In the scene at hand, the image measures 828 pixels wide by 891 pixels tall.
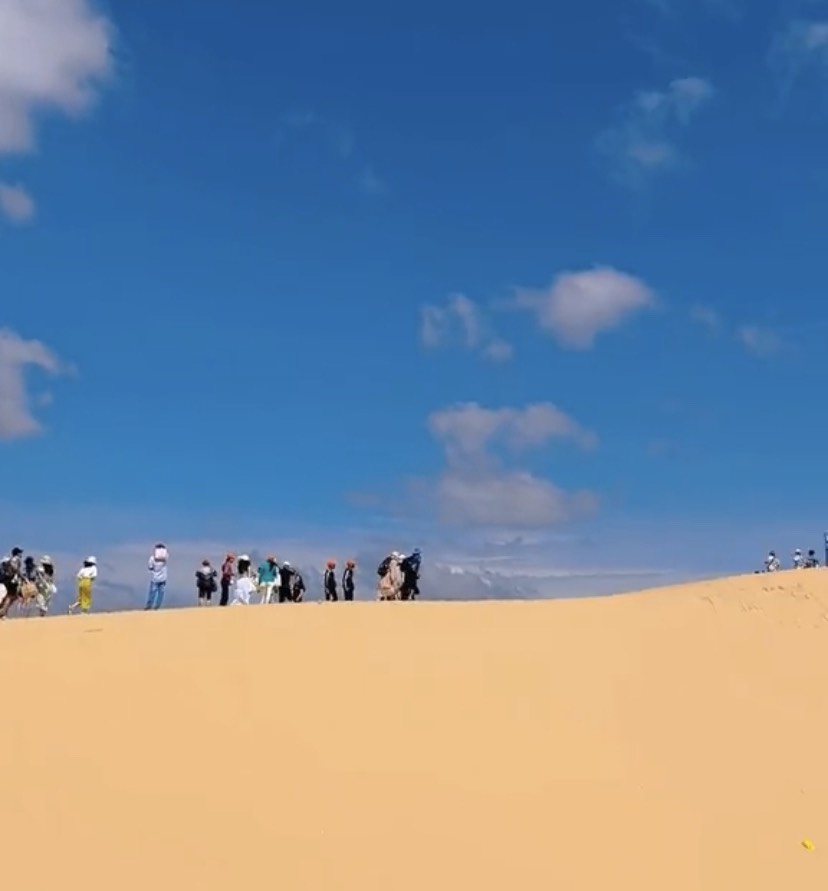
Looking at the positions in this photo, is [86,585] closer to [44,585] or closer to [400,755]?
[44,585]

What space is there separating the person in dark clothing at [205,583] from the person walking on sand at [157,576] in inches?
58.0

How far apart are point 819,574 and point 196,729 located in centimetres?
1399

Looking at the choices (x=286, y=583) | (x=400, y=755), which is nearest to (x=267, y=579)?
(x=286, y=583)

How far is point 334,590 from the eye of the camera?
22656 millimetres

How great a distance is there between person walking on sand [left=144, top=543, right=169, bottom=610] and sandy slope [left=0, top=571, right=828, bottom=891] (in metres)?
4.40

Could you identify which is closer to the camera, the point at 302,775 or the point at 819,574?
the point at 302,775

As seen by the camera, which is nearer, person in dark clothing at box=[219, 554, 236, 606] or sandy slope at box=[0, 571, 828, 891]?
sandy slope at box=[0, 571, 828, 891]

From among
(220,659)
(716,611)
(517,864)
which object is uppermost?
(716,611)

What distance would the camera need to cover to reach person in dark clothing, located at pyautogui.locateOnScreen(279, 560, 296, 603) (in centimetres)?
2294

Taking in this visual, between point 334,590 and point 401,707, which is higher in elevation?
point 334,590

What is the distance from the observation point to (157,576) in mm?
20578

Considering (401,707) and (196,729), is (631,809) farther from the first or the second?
(196,729)

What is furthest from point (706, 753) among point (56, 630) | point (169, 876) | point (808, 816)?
point (56, 630)

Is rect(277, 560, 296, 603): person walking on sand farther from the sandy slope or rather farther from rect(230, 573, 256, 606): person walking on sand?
the sandy slope
